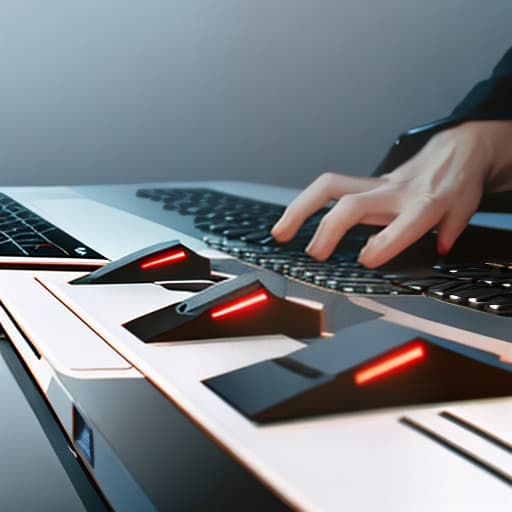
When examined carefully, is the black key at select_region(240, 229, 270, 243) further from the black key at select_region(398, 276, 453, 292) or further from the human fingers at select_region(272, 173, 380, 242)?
the black key at select_region(398, 276, 453, 292)

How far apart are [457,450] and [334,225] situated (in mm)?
432

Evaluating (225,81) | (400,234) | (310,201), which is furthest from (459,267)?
(225,81)

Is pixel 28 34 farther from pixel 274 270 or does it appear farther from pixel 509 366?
pixel 509 366

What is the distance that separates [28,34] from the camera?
2090mm

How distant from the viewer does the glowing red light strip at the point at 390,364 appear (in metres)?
0.36

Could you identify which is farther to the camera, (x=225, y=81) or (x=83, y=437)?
(x=225, y=81)

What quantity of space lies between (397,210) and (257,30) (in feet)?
5.57

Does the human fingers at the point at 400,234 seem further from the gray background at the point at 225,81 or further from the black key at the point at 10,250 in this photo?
the gray background at the point at 225,81

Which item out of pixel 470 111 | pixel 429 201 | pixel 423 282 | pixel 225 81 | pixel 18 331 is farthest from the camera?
pixel 225 81

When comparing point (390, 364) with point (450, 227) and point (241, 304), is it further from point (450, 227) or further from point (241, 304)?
point (450, 227)

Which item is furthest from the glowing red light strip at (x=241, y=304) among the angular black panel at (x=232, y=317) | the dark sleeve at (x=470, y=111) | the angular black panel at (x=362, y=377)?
the dark sleeve at (x=470, y=111)

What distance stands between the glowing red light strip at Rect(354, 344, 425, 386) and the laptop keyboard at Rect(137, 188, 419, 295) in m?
0.25

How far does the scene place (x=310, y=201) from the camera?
826mm

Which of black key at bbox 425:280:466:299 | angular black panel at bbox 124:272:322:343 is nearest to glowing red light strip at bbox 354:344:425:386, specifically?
angular black panel at bbox 124:272:322:343
